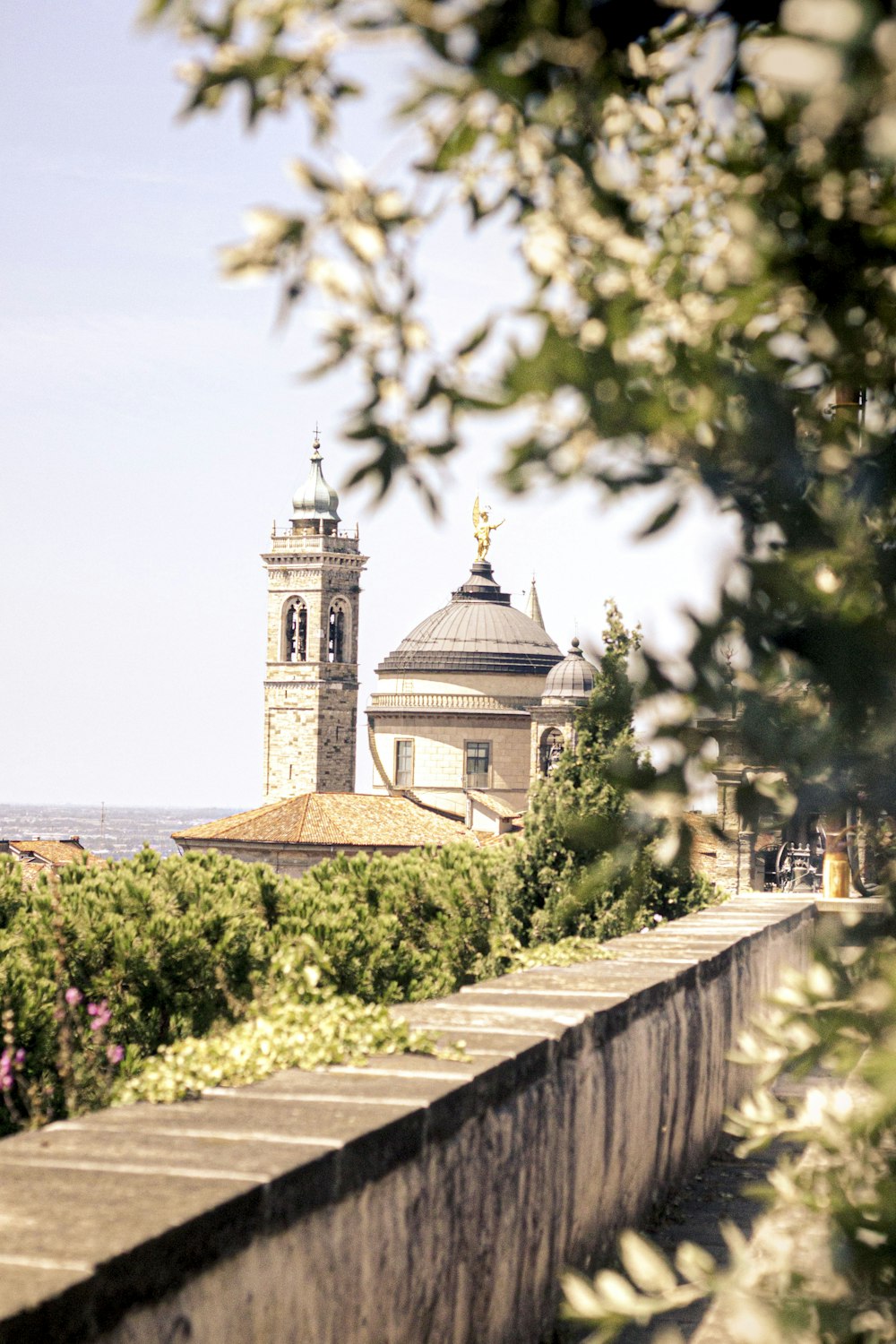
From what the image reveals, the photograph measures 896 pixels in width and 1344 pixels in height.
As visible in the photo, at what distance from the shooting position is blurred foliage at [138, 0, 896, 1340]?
1493 millimetres

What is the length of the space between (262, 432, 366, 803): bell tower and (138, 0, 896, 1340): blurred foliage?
101506mm

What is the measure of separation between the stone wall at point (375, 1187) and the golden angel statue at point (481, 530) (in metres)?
63.9

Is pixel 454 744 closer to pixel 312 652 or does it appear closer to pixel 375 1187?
pixel 312 652

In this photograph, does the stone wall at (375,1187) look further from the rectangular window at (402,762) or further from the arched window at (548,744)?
the rectangular window at (402,762)

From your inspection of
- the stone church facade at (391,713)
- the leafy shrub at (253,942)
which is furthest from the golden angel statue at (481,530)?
the leafy shrub at (253,942)

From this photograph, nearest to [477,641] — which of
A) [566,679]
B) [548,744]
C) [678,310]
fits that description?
[548,744]

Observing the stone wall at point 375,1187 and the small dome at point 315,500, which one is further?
the small dome at point 315,500

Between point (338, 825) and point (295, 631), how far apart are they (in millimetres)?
48120

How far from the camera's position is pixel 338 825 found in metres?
60.0

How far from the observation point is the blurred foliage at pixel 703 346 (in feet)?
4.90

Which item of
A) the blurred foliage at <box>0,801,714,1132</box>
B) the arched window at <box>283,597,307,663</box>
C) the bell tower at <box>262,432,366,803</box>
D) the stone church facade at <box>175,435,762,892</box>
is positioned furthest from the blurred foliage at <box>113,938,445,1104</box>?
the arched window at <box>283,597,307,663</box>

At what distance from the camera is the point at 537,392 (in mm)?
1415

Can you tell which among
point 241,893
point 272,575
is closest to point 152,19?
point 241,893

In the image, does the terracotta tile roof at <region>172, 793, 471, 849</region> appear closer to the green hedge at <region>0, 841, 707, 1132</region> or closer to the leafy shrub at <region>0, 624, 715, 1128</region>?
the leafy shrub at <region>0, 624, 715, 1128</region>
